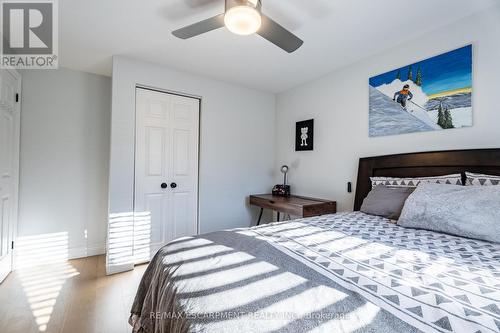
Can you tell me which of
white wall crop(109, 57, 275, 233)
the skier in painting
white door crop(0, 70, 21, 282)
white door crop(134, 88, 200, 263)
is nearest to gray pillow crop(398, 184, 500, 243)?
the skier in painting

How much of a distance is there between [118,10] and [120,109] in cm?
100

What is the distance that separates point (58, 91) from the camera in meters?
2.80

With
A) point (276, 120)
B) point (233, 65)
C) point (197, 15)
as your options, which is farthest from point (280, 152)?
point (197, 15)

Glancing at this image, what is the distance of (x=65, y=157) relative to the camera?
2.84m

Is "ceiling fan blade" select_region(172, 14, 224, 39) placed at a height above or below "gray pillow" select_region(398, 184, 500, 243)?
above

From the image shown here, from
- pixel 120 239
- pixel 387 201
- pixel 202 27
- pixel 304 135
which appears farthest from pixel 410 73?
pixel 120 239

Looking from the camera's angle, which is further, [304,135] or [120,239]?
[304,135]

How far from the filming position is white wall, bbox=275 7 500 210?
1777 mm

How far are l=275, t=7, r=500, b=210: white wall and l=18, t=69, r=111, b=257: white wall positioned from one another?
2573 mm

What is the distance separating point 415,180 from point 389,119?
709 millimetres

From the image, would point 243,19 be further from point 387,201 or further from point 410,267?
point 387,201

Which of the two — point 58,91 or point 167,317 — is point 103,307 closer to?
point 167,317

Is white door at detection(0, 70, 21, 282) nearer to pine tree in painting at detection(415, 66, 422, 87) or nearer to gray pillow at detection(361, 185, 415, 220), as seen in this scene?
gray pillow at detection(361, 185, 415, 220)

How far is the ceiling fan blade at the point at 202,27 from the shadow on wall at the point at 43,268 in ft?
7.67
